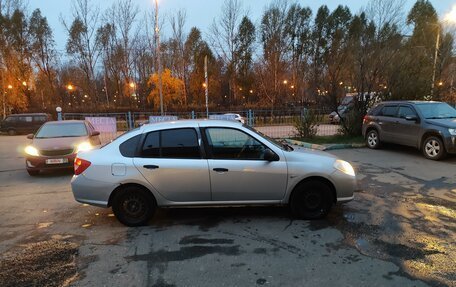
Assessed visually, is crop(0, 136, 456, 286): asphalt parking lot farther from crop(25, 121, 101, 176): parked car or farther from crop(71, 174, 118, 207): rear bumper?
crop(25, 121, 101, 176): parked car

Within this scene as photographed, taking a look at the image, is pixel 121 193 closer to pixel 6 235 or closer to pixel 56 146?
pixel 6 235

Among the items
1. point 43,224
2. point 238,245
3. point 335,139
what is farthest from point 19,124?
point 238,245

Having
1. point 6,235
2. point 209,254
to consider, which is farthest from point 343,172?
point 6,235

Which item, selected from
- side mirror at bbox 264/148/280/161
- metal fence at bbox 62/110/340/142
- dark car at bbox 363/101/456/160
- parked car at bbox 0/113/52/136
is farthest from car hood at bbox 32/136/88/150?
parked car at bbox 0/113/52/136

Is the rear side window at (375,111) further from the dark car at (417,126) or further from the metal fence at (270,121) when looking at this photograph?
the metal fence at (270,121)

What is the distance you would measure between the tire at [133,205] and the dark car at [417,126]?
858cm

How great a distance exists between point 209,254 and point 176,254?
1.32 ft

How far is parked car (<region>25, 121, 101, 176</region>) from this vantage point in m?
8.97

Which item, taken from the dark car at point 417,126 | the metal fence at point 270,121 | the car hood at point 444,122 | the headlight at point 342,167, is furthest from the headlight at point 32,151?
the car hood at point 444,122

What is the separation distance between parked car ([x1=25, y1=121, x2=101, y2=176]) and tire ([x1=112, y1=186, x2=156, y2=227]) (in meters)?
3.91

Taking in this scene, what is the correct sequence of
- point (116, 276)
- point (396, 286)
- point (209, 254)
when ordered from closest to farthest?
point (396, 286)
point (116, 276)
point (209, 254)

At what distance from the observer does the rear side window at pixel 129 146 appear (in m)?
5.02

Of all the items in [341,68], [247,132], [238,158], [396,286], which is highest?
[341,68]

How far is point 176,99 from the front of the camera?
47656mm
